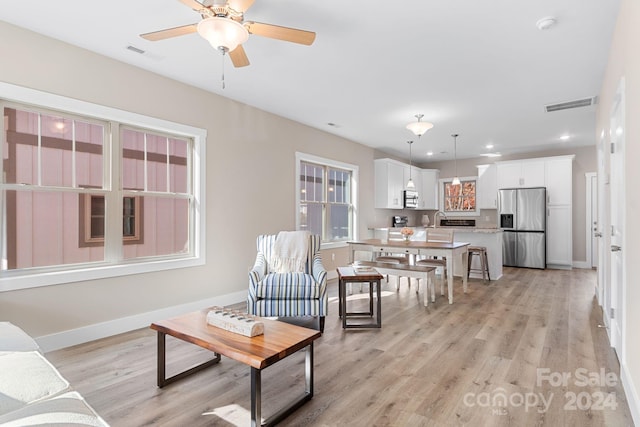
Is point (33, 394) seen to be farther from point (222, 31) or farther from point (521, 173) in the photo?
point (521, 173)

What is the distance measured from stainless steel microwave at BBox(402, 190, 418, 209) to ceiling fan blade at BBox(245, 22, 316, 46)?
609 centimetres

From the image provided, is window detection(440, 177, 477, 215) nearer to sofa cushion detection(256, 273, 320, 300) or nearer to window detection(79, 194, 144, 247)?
sofa cushion detection(256, 273, 320, 300)

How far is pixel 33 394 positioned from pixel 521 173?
28.0ft

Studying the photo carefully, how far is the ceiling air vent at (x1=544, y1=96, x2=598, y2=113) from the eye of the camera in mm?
4352

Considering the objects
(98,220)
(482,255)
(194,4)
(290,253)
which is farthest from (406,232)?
(194,4)

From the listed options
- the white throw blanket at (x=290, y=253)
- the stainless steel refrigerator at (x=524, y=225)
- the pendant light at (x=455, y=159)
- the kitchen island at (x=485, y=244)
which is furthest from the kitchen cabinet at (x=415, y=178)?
the white throw blanket at (x=290, y=253)

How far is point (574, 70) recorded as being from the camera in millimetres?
3510

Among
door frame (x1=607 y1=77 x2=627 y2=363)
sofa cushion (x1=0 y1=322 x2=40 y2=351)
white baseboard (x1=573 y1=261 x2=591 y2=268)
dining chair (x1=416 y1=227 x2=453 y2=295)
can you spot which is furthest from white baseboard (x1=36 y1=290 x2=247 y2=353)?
white baseboard (x1=573 y1=261 x2=591 y2=268)

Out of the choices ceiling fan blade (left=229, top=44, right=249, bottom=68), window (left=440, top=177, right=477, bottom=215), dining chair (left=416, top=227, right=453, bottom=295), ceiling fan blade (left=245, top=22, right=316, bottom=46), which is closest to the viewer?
ceiling fan blade (left=245, top=22, right=316, bottom=46)

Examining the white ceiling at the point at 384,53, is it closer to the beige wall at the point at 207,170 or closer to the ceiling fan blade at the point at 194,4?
the beige wall at the point at 207,170

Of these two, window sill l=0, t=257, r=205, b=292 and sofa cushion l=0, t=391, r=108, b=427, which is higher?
window sill l=0, t=257, r=205, b=292

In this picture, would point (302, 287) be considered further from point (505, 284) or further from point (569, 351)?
point (505, 284)

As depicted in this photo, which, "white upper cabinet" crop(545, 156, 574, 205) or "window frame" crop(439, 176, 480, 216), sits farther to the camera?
"window frame" crop(439, 176, 480, 216)

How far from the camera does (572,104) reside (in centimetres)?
452
